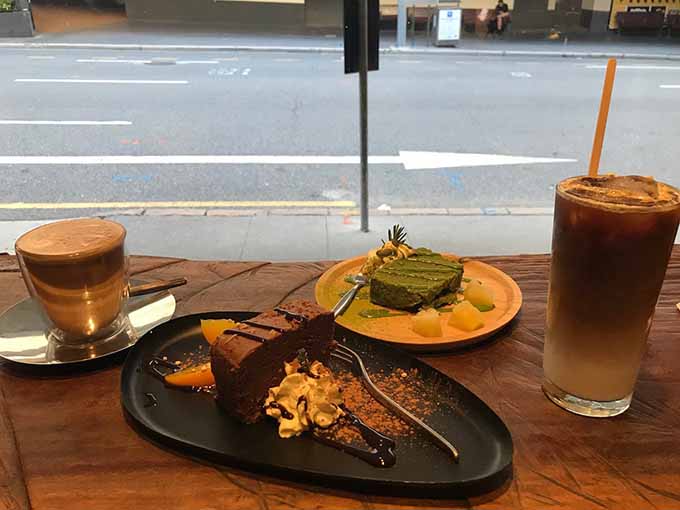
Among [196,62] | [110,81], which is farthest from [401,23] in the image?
[110,81]

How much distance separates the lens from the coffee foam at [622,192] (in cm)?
88

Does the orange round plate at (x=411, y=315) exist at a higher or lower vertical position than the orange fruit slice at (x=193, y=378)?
lower

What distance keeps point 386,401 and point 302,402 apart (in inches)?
5.8

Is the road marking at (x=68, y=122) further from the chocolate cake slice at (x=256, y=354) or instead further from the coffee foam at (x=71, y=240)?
the chocolate cake slice at (x=256, y=354)

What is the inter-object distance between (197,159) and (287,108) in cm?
147

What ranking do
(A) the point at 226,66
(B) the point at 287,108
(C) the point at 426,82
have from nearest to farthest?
(B) the point at 287,108 < (C) the point at 426,82 < (A) the point at 226,66

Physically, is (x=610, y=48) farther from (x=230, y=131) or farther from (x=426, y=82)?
(x=230, y=131)

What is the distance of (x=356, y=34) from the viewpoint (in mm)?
3109

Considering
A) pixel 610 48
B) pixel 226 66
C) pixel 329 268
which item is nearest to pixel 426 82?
pixel 226 66

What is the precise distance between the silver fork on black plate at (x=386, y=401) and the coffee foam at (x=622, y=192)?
17.2 inches

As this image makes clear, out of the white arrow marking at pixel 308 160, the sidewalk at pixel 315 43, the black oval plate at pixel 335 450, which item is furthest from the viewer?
the sidewalk at pixel 315 43

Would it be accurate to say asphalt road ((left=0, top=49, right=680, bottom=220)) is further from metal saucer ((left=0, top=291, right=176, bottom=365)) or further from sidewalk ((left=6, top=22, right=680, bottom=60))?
metal saucer ((left=0, top=291, right=176, bottom=365))

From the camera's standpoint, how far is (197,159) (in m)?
4.58

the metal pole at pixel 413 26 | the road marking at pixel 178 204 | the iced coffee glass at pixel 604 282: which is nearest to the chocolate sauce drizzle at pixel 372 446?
the iced coffee glass at pixel 604 282
